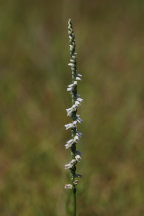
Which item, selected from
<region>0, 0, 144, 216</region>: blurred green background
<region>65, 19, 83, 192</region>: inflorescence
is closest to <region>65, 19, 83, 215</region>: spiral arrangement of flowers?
<region>65, 19, 83, 192</region>: inflorescence

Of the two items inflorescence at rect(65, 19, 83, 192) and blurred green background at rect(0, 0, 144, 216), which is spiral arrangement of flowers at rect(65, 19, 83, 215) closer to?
inflorescence at rect(65, 19, 83, 192)

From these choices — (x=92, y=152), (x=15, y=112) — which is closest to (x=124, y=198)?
(x=92, y=152)

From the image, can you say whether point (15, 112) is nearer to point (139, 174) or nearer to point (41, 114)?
point (41, 114)

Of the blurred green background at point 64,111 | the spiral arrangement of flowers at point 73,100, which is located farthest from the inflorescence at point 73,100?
the blurred green background at point 64,111

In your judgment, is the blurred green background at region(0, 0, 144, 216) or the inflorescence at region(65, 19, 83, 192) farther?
the blurred green background at region(0, 0, 144, 216)

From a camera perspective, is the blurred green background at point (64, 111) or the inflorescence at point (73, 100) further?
the blurred green background at point (64, 111)

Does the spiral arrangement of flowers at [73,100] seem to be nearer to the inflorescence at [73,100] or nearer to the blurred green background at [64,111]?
the inflorescence at [73,100]

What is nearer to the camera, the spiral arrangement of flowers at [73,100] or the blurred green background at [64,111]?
the spiral arrangement of flowers at [73,100]

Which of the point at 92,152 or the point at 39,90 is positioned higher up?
the point at 39,90
